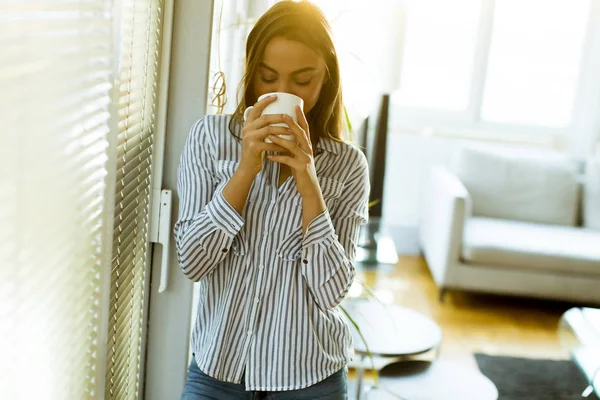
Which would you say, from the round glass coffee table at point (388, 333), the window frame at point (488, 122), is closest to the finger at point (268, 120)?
the round glass coffee table at point (388, 333)

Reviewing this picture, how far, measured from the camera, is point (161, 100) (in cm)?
125

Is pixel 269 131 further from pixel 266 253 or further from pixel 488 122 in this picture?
pixel 488 122

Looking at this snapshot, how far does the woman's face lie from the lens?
3.40ft

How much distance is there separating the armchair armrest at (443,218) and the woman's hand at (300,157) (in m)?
2.21

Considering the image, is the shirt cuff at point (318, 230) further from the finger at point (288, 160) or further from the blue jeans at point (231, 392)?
the blue jeans at point (231, 392)

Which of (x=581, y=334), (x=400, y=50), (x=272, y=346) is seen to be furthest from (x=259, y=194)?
(x=400, y=50)

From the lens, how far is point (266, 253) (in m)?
1.05

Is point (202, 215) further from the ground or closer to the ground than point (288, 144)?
closer to the ground

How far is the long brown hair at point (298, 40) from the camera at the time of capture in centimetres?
105

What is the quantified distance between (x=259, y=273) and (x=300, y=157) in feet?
0.69

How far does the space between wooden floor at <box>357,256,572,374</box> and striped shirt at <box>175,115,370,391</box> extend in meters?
1.49

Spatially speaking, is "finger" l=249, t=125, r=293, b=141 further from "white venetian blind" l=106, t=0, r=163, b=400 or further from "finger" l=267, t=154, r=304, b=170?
"white venetian blind" l=106, t=0, r=163, b=400

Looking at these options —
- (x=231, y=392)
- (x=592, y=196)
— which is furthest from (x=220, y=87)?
(x=592, y=196)

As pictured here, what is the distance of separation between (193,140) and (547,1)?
350 cm
